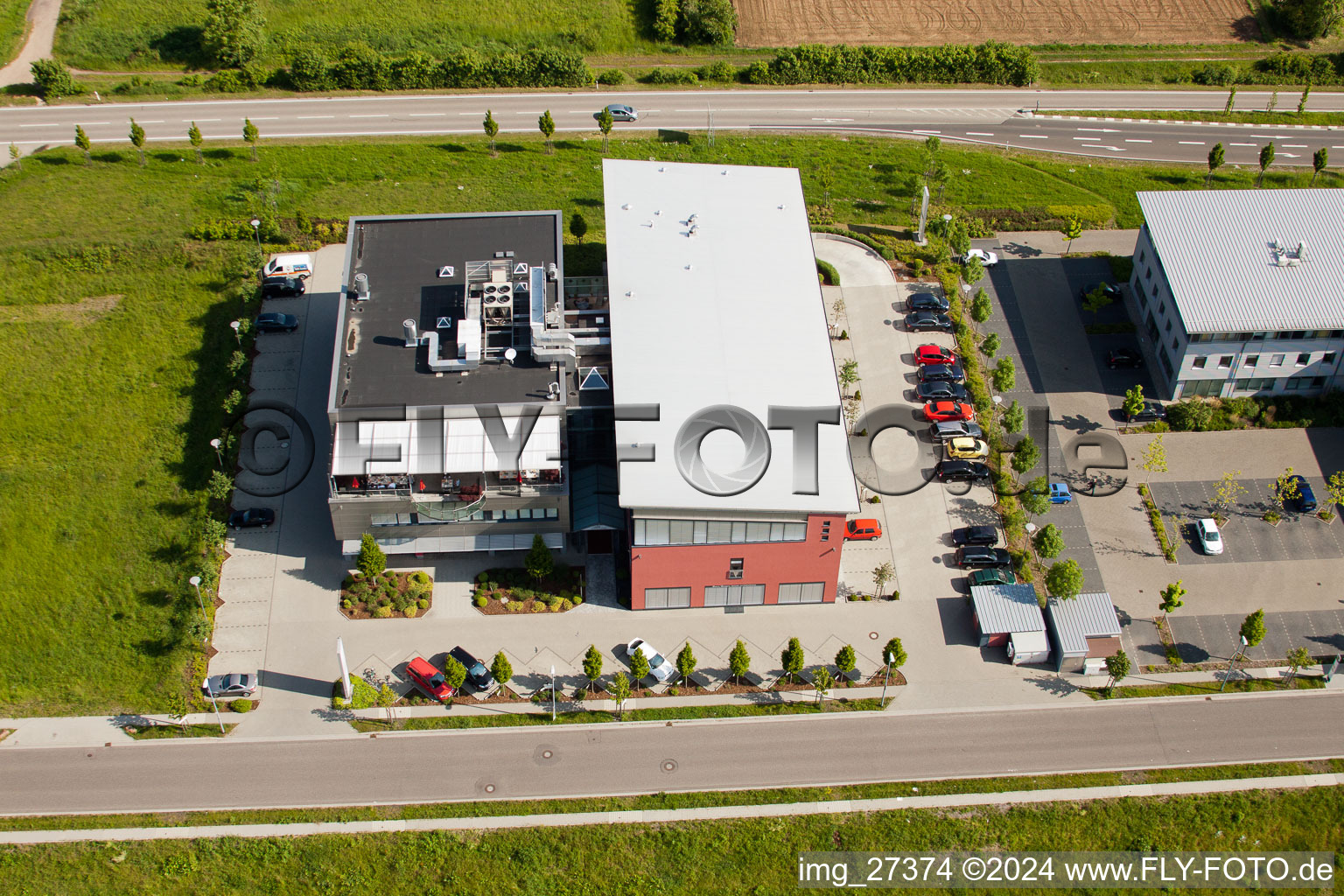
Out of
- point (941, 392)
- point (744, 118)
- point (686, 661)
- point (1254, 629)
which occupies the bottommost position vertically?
point (1254, 629)

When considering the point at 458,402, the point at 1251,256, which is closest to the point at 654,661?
the point at 458,402

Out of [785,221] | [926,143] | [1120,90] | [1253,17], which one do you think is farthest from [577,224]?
[1253,17]

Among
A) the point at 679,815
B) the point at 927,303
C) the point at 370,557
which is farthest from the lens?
the point at 927,303

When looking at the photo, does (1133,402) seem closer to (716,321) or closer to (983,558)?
(983,558)

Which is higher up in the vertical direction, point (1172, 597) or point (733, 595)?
point (733, 595)

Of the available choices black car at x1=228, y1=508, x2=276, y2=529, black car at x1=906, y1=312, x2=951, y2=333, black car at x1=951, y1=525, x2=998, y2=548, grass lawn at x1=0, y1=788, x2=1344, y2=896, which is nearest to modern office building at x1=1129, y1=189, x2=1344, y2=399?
black car at x1=906, y1=312, x2=951, y2=333

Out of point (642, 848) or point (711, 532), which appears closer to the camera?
point (642, 848)

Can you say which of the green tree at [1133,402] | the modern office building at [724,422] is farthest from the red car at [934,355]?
the green tree at [1133,402]

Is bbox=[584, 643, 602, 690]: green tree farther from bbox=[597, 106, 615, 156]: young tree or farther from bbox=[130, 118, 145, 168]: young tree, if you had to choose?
bbox=[130, 118, 145, 168]: young tree
